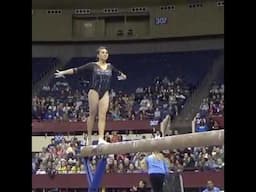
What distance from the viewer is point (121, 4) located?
1302cm

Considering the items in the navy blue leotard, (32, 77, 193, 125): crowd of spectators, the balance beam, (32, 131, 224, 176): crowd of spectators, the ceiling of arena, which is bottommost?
(32, 131, 224, 176): crowd of spectators

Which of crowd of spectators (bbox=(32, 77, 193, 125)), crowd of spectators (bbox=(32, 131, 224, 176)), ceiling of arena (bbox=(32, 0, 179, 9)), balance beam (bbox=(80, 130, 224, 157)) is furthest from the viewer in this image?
ceiling of arena (bbox=(32, 0, 179, 9))

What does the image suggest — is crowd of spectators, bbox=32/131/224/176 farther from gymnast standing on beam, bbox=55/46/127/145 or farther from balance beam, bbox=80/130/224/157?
balance beam, bbox=80/130/224/157

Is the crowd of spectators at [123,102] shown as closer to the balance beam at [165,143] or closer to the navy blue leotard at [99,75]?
the navy blue leotard at [99,75]

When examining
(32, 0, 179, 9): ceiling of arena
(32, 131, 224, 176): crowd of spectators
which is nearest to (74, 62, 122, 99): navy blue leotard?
(32, 131, 224, 176): crowd of spectators

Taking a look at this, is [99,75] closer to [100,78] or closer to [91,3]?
[100,78]

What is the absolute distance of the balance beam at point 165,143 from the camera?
3.17 m

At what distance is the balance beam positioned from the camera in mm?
3174

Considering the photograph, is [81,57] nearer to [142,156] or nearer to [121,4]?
[121,4]

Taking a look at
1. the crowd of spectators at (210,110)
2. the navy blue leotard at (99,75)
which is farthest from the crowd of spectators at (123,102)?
the navy blue leotard at (99,75)

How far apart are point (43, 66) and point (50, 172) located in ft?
12.8

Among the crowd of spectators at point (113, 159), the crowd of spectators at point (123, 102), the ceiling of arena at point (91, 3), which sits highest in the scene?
the ceiling of arena at point (91, 3)

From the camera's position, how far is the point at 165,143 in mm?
4145
